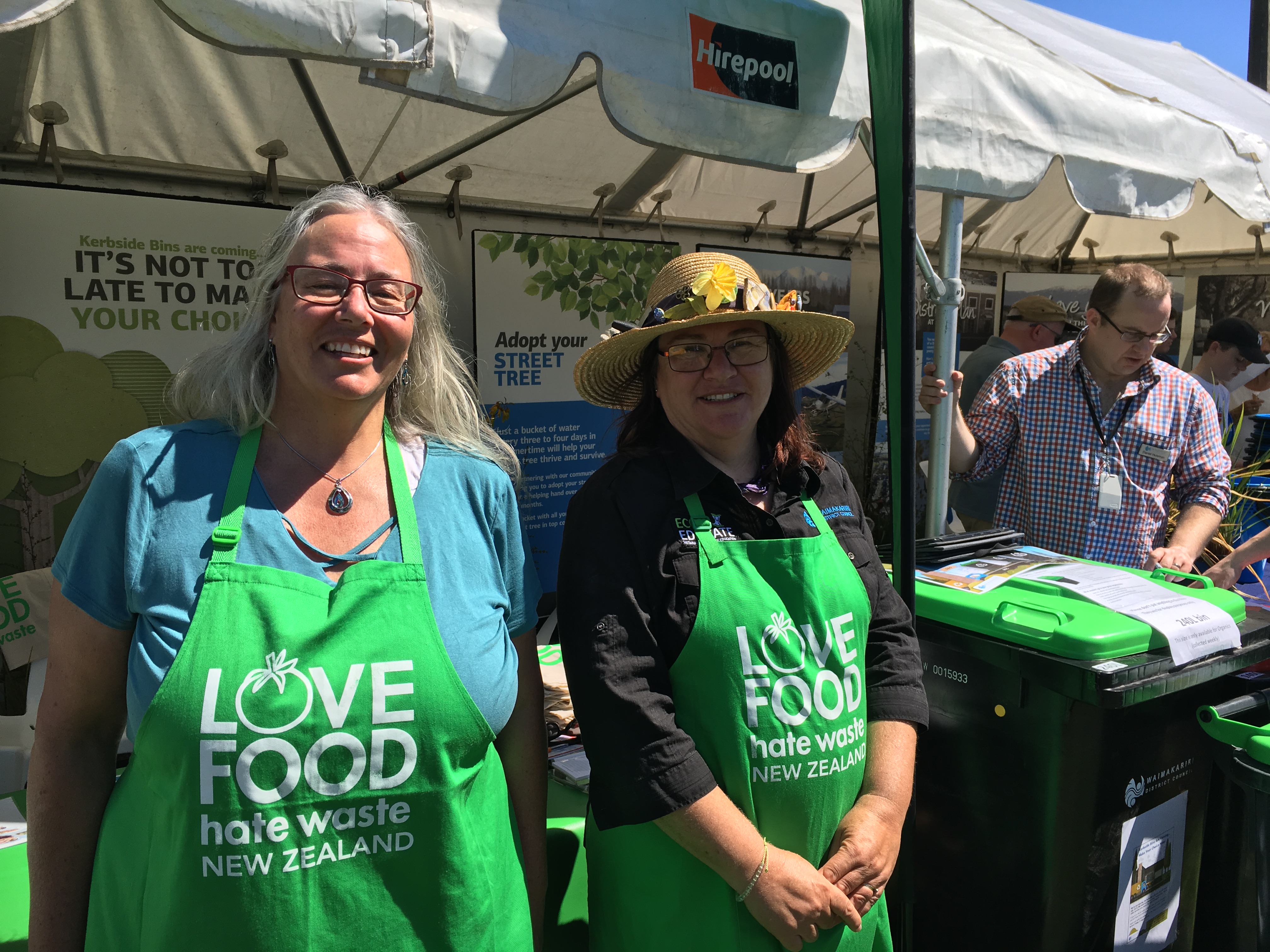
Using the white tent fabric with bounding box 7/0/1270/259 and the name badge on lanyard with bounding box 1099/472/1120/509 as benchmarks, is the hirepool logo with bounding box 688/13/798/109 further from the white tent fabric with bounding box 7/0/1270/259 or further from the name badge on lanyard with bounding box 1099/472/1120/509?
the name badge on lanyard with bounding box 1099/472/1120/509

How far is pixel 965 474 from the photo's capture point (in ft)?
9.46

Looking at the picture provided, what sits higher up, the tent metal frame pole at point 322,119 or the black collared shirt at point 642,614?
the tent metal frame pole at point 322,119

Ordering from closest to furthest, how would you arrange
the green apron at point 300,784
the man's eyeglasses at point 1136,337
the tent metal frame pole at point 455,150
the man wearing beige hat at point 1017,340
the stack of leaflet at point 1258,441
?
the green apron at point 300,784 < the man's eyeglasses at point 1136,337 < the tent metal frame pole at point 455,150 < the stack of leaflet at point 1258,441 < the man wearing beige hat at point 1017,340

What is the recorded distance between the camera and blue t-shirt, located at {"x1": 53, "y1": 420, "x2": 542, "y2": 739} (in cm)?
107

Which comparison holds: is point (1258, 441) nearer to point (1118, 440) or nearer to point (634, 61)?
point (1118, 440)

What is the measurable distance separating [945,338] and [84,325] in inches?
119

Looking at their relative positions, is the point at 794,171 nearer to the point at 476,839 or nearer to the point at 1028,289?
the point at 476,839

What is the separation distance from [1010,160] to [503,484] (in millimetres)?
2046

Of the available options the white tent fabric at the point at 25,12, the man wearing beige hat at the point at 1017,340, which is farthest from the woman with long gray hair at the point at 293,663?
the man wearing beige hat at the point at 1017,340

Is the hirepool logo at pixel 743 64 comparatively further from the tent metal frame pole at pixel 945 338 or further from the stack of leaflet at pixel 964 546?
the stack of leaflet at pixel 964 546

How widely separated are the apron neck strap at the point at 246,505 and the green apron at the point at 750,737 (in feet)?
1.53

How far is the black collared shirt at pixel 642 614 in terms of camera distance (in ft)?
4.20

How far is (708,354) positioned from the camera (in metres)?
1.49

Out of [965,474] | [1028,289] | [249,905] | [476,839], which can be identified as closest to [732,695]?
[476,839]
